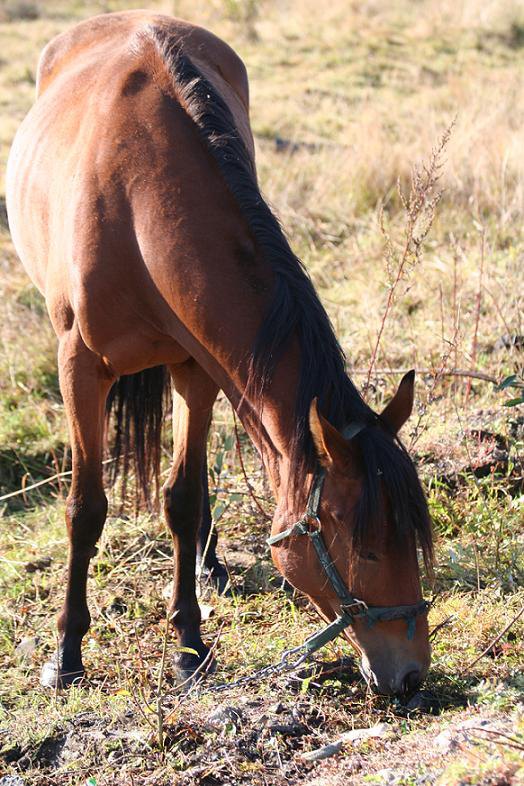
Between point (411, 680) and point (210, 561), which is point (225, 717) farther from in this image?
point (210, 561)

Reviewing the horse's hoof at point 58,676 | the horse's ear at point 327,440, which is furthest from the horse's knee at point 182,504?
the horse's ear at point 327,440

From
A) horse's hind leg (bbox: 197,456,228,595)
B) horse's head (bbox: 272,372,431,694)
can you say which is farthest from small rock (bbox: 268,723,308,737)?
horse's hind leg (bbox: 197,456,228,595)

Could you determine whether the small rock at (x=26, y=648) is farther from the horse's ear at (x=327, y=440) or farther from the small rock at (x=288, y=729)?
the horse's ear at (x=327, y=440)

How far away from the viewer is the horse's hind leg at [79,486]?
313cm

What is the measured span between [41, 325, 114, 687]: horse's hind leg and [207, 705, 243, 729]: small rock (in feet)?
2.25

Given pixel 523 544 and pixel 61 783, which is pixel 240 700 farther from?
pixel 523 544

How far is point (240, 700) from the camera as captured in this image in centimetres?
280

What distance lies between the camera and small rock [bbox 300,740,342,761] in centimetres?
250

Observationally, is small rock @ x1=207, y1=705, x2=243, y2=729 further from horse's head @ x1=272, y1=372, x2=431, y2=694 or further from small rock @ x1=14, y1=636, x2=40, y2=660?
small rock @ x1=14, y1=636, x2=40, y2=660

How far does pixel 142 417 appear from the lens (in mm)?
3844

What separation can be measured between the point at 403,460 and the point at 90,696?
131cm

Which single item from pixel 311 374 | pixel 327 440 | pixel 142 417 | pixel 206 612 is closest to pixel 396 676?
pixel 327 440

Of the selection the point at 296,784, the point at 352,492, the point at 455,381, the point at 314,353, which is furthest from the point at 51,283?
the point at 455,381

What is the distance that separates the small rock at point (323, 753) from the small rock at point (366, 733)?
42 mm
